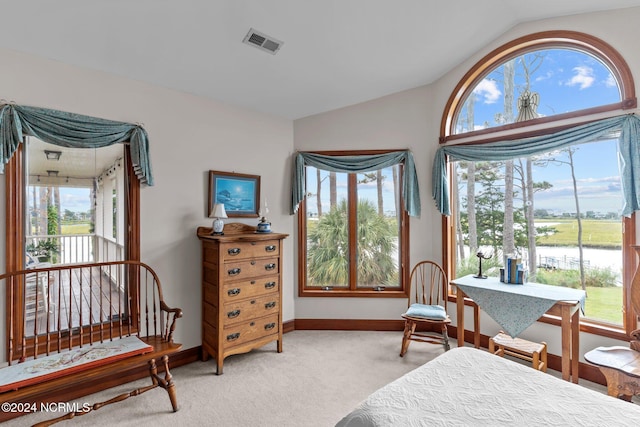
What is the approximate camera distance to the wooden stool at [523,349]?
259 centimetres

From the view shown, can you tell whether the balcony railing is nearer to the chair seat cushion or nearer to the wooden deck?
the wooden deck

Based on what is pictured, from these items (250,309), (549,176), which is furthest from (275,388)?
(549,176)

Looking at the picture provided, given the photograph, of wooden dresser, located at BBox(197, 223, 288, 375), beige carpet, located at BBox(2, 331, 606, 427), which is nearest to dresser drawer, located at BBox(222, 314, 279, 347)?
wooden dresser, located at BBox(197, 223, 288, 375)

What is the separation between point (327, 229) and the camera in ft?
12.7

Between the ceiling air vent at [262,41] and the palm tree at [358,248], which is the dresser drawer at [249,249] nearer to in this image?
the palm tree at [358,248]

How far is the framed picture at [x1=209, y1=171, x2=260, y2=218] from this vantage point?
3.14 meters

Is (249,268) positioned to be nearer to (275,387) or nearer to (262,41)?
(275,387)

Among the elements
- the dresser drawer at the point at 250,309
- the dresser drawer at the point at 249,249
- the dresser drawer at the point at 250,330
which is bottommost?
the dresser drawer at the point at 250,330

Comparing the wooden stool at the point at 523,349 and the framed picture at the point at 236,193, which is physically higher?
the framed picture at the point at 236,193

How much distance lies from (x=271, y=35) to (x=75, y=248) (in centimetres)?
232

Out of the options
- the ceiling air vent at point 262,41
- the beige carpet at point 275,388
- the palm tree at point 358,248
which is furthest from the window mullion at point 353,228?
the ceiling air vent at point 262,41

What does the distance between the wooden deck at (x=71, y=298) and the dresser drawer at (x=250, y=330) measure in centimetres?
91

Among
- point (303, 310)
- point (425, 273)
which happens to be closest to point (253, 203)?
point (303, 310)

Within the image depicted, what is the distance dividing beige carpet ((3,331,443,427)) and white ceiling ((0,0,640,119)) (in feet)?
8.57
